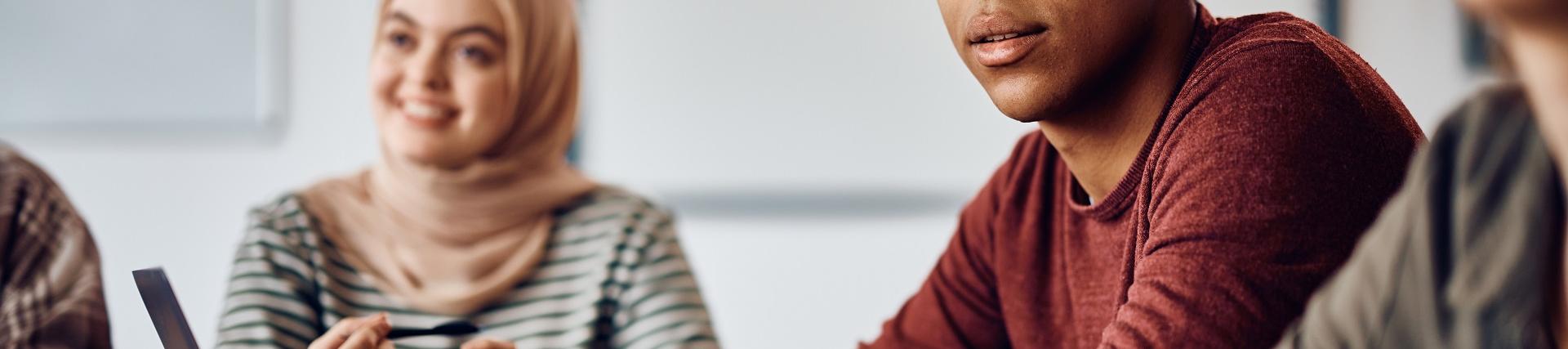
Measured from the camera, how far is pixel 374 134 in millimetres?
2656

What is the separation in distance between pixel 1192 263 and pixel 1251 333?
0.15 ft

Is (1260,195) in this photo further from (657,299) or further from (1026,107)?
(657,299)

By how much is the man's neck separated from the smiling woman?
1.86ft

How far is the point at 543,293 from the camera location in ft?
4.44

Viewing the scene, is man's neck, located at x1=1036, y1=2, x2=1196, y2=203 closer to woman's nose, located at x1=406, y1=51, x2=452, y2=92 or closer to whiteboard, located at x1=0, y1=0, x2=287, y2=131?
woman's nose, located at x1=406, y1=51, x2=452, y2=92

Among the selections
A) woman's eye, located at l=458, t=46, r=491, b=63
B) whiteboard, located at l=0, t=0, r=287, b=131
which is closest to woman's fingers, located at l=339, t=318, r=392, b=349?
woman's eye, located at l=458, t=46, r=491, b=63

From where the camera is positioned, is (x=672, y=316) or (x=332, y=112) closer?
(x=672, y=316)

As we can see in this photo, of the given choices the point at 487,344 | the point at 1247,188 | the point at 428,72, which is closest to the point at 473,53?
the point at 428,72

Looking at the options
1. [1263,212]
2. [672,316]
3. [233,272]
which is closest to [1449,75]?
[672,316]

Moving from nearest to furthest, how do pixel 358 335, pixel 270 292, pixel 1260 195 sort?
pixel 1260 195, pixel 358 335, pixel 270 292

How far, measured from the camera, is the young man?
0.41 meters

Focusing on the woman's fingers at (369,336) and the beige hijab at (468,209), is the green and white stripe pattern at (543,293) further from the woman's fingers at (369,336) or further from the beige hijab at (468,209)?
the woman's fingers at (369,336)

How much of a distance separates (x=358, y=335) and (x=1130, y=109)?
1.91 ft

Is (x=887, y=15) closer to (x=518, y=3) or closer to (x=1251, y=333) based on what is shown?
(x=518, y=3)
